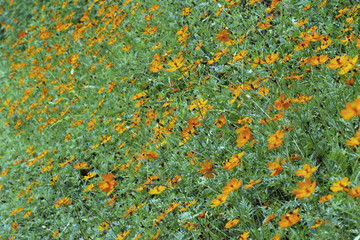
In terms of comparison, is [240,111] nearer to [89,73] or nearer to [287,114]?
[287,114]

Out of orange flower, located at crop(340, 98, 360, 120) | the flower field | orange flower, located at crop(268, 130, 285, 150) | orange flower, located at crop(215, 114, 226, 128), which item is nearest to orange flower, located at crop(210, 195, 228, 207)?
the flower field

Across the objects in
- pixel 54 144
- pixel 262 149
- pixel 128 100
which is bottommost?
pixel 54 144

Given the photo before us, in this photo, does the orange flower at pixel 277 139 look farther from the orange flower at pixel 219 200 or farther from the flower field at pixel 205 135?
the orange flower at pixel 219 200

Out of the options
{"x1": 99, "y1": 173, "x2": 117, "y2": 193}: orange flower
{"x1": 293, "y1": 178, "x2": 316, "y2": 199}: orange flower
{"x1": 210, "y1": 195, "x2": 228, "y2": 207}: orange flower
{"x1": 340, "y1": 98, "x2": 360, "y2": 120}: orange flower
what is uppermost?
{"x1": 340, "y1": 98, "x2": 360, "y2": 120}: orange flower

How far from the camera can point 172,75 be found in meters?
3.72

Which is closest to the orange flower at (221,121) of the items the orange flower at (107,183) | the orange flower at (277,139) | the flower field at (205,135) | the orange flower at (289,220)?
the flower field at (205,135)

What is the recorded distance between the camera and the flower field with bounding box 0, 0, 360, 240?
6.25ft

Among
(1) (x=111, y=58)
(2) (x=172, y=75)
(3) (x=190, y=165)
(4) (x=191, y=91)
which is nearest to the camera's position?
(3) (x=190, y=165)

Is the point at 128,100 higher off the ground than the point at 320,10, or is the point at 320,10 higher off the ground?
the point at 320,10

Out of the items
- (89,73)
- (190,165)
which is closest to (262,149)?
(190,165)

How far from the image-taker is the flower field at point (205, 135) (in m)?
1.91

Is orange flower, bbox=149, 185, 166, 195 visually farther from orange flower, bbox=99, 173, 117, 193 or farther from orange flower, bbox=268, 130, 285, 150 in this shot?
orange flower, bbox=268, 130, 285, 150

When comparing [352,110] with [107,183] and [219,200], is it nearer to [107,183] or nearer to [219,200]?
[219,200]

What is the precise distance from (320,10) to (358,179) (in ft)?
5.88
